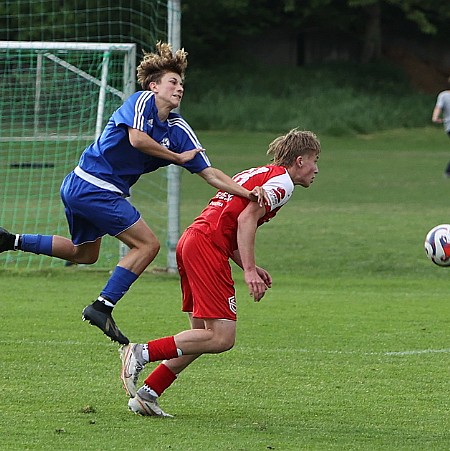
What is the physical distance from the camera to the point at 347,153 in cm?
3148

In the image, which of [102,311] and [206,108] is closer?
[102,311]

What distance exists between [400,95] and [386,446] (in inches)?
1557

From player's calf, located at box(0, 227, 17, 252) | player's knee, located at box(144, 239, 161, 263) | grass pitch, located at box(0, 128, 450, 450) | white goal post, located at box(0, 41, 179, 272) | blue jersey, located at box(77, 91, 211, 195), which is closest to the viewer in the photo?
grass pitch, located at box(0, 128, 450, 450)

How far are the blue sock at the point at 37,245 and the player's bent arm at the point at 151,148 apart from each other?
1253 millimetres

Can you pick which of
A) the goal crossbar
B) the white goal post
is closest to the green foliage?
the white goal post

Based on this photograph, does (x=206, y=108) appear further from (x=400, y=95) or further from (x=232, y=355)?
(x=232, y=355)

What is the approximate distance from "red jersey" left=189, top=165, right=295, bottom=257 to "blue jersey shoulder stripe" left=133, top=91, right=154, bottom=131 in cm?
70

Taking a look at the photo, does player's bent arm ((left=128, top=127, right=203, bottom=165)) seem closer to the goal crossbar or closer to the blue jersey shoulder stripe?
the blue jersey shoulder stripe

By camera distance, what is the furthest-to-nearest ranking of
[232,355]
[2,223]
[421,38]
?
[421,38] < [2,223] < [232,355]

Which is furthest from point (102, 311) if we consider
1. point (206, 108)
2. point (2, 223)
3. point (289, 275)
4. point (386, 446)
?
point (206, 108)

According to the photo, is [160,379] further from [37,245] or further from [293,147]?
[37,245]

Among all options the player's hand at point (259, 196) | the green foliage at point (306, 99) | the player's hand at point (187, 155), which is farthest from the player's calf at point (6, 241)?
the green foliage at point (306, 99)

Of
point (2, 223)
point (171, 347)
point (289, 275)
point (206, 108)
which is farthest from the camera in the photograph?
point (206, 108)

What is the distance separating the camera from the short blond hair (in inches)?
251
